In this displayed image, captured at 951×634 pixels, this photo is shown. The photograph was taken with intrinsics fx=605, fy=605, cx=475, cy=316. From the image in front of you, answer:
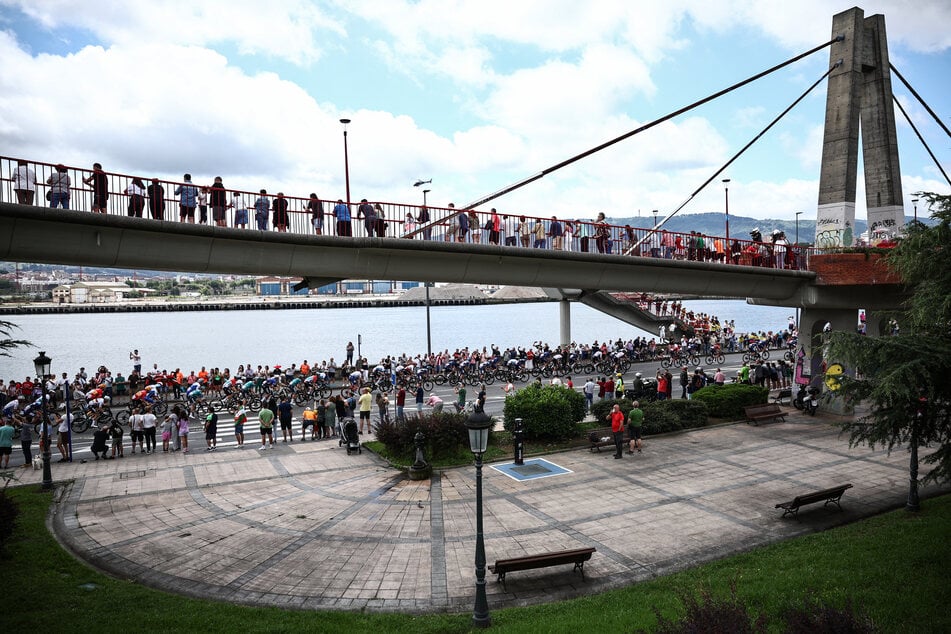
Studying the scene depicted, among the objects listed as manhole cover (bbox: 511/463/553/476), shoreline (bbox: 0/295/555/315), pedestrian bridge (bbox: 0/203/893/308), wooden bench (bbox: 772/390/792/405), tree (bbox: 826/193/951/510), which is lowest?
manhole cover (bbox: 511/463/553/476)

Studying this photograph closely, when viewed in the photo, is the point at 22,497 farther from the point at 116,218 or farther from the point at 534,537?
the point at 534,537

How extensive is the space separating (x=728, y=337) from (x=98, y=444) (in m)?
45.5

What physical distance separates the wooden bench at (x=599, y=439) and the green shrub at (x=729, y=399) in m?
5.82

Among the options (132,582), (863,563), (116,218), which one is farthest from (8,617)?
(863,563)

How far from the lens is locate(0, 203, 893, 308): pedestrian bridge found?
15.1m

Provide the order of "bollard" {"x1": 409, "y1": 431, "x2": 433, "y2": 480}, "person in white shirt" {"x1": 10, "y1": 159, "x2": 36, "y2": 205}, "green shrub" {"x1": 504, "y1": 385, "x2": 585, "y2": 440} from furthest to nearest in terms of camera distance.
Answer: "green shrub" {"x1": 504, "y1": 385, "x2": 585, "y2": 440} < "bollard" {"x1": 409, "y1": 431, "x2": 433, "y2": 480} < "person in white shirt" {"x1": 10, "y1": 159, "x2": 36, "y2": 205}

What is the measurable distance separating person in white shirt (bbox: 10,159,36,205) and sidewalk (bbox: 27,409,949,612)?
7.22 m

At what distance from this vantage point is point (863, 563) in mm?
9336

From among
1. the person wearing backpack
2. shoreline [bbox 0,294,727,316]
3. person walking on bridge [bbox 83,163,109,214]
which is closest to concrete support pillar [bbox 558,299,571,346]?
the person wearing backpack

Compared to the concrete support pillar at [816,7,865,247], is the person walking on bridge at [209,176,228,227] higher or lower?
lower

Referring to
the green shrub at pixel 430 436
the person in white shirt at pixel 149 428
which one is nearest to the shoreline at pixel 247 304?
the person in white shirt at pixel 149 428

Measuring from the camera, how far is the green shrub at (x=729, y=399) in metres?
22.8

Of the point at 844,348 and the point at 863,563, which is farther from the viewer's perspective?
the point at 844,348

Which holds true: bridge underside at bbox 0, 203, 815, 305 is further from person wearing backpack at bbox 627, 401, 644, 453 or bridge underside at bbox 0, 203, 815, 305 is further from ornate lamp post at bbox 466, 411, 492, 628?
ornate lamp post at bbox 466, 411, 492, 628
